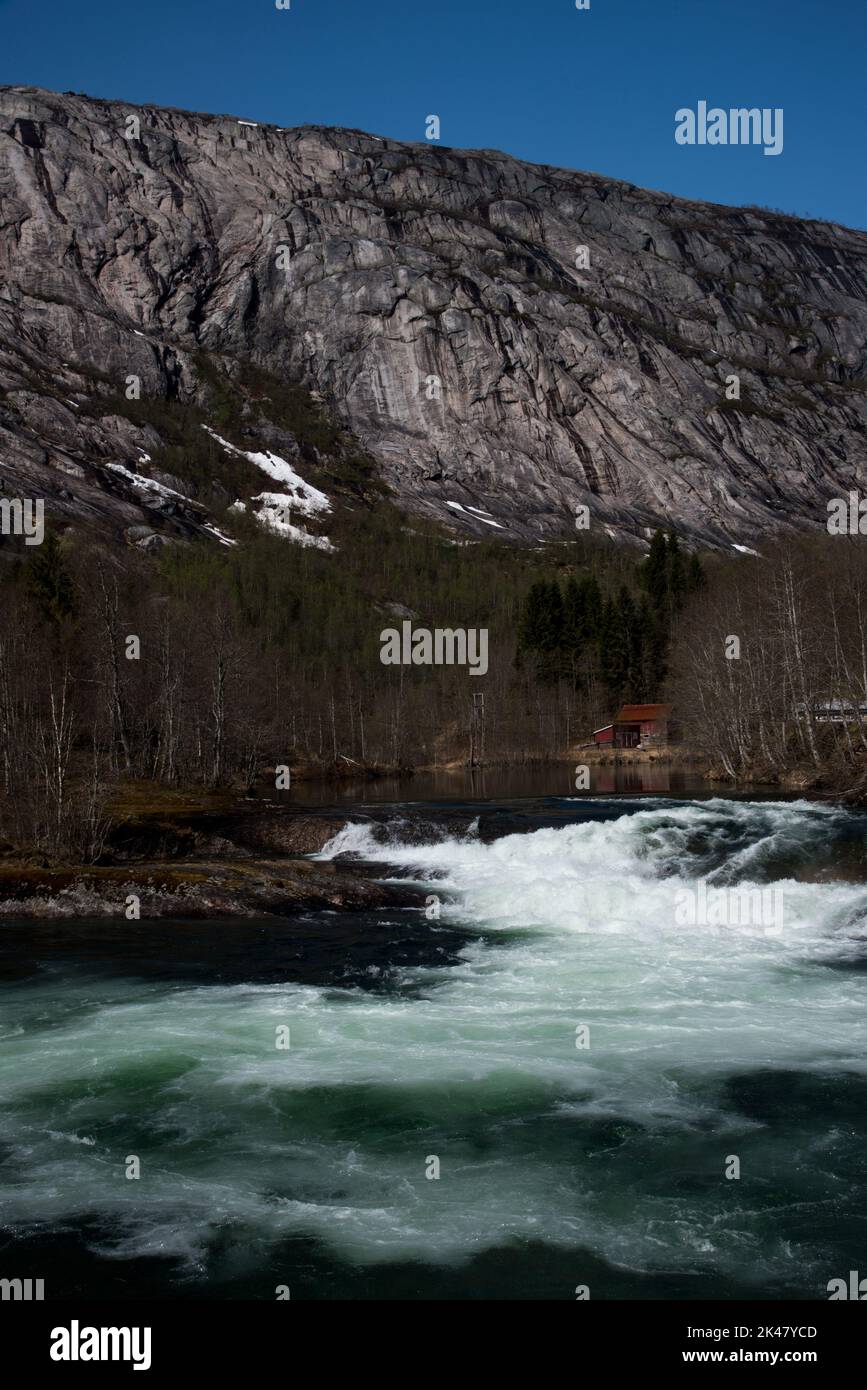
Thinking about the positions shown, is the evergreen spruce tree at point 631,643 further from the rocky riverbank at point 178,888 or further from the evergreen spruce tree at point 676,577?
the rocky riverbank at point 178,888

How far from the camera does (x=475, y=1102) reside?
14.8m

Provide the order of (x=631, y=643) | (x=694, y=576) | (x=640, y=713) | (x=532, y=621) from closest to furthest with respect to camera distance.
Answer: (x=640, y=713) → (x=631, y=643) → (x=532, y=621) → (x=694, y=576)

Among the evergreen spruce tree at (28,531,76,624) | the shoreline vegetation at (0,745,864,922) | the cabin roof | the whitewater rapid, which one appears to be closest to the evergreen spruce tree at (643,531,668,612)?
the cabin roof

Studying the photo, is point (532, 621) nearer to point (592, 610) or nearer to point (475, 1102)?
point (592, 610)

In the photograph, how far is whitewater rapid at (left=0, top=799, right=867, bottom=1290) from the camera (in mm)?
11383

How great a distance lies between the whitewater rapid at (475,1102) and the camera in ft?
37.3

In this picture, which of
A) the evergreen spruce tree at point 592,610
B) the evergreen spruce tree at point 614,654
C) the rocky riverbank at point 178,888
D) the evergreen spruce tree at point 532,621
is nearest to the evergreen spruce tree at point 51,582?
the rocky riverbank at point 178,888

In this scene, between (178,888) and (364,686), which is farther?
(364,686)

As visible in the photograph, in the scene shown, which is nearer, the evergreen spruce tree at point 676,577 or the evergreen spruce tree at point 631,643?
the evergreen spruce tree at point 631,643

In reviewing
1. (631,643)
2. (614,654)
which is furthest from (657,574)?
(614,654)
